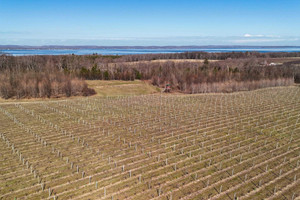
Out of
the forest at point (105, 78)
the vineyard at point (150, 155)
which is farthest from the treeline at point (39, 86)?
the vineyard at point (150, 155)

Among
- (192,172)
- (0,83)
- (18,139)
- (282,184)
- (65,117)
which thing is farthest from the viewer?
(0,83)

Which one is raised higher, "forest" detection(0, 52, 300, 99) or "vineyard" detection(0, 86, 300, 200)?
"forest" detection(0, 52, 300, 99)

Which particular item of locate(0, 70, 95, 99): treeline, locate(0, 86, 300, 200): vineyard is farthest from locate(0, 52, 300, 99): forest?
locate(0, 86, 300, 200): vineyard

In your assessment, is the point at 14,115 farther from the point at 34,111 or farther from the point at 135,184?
the point at 135,184

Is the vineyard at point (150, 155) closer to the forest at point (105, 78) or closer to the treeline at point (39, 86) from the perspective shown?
the treeline at point (39, 86)

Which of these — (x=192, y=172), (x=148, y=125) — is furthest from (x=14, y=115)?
(x=192, y=172)

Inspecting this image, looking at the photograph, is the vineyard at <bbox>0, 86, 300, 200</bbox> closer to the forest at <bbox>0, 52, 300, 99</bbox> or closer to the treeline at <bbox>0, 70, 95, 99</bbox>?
the treeline at <bbox>0, 70, 95, 99</bbox>

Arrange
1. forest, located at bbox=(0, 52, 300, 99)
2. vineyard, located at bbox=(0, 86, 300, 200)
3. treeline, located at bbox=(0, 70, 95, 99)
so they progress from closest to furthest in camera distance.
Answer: vineyard, located at bbox=(0, 86, 300, 200) → treeline, located at bbox=(0, 70, 95, 99) → forest, located at bbox=(0, 52, 300, 99)

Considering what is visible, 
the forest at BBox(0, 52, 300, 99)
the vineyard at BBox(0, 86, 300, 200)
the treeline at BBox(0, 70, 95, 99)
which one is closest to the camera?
the vineyard at BBox(0, 86, 300, 200)
